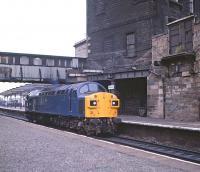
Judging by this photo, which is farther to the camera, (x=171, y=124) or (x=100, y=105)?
(x=171, y=124)

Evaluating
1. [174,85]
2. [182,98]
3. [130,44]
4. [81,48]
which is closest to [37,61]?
[130,44]

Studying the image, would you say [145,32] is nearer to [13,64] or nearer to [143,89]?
[143,89]

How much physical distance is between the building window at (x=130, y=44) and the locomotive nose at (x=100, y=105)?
14738mm

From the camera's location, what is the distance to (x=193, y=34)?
2309 cm

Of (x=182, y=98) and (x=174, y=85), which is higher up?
(x=174, y=85)

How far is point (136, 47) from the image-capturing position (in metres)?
31.4

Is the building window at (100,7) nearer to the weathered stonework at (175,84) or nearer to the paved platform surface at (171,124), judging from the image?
the weathered stonework at (175,84)

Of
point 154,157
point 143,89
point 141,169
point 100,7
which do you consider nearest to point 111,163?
point 141,169

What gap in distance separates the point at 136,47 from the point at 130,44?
3.73 feet

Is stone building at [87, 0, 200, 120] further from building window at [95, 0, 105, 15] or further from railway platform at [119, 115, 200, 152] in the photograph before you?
railway platform at [119, 115, 200, 152]

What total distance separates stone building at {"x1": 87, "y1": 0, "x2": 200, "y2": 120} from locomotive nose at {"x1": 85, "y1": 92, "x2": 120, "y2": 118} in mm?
7877

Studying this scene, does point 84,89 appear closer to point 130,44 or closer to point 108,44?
point 130,44

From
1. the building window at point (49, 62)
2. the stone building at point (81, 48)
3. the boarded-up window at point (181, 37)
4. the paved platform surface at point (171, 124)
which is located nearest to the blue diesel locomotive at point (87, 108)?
the paved platform surface at point (171, 124)

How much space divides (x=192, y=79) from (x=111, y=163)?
49.8 feet
